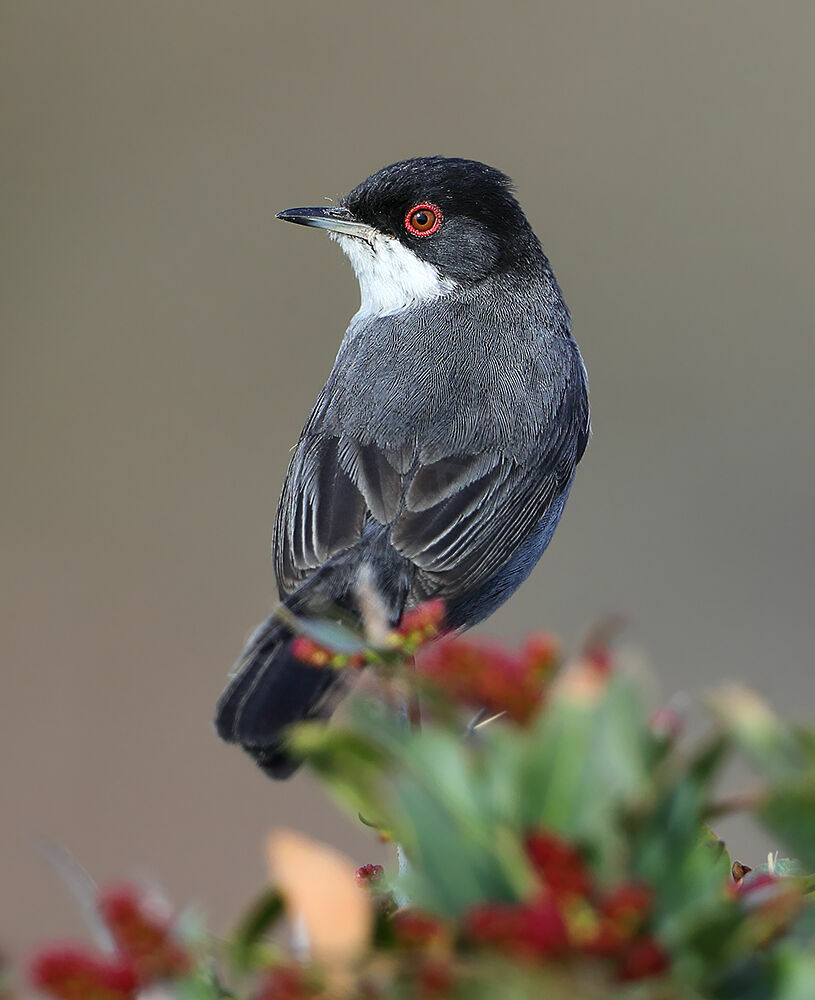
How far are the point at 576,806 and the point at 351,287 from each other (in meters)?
9.25

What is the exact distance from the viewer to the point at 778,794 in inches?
31.7

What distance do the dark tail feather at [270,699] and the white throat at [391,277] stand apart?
2.09 metres

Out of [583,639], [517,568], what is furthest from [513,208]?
[583,639]

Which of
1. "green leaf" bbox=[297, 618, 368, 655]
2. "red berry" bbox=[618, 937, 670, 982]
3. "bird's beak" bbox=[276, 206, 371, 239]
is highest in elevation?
"bird's beak" bbox=[276, 206, 371, 239]

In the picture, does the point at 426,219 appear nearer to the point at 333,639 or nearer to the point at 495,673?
the point at 333,639

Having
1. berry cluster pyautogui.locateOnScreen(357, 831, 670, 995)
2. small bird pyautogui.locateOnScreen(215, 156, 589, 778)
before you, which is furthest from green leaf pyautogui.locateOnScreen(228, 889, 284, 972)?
small bird pyautogui.locateOnScreen(215, 156, 589, 778)

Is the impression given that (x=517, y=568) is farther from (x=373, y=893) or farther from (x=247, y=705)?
(x=373, y=893)

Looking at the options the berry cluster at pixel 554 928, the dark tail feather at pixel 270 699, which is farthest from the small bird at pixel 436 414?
the berry cluster at pixel 554 928

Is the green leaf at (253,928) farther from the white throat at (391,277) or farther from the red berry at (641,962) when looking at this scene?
the white throat at (391,277)

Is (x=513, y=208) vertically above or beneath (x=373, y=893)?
above

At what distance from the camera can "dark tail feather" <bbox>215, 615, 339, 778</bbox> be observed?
226 cm

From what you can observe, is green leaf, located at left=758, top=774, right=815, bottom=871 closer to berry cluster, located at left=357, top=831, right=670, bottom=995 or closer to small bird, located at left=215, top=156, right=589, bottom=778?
berry cluster, located at left=357, top=831, right=670, bottom=995

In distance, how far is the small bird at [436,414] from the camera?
3486mm

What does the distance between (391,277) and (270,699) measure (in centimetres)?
239
